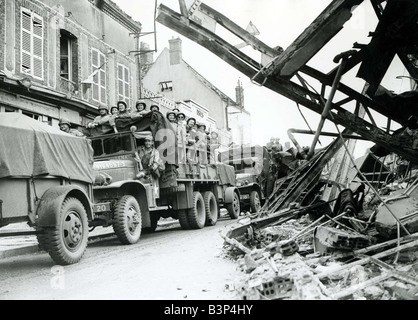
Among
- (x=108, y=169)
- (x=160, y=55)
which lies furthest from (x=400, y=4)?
(x=160, y=55)

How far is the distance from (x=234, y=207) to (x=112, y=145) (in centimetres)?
565

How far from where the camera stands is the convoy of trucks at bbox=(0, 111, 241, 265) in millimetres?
5164

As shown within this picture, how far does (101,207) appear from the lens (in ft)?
23.3

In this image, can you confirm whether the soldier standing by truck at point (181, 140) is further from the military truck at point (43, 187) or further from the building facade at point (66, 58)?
the building facade at point (66, 58)

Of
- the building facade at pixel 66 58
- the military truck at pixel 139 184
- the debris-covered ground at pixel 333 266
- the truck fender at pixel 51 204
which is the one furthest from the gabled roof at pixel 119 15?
the debris-covered ground at pixel 333 266

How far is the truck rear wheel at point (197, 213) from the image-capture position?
10406mm

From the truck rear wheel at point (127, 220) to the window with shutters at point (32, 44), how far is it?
846 centimetres

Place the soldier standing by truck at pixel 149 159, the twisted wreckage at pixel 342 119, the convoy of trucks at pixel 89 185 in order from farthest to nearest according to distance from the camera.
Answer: the soldier standing by truck at pixel 149 159 → the convoy of trucks at pixel 89 185 → the twisted wreckage at pixel 342 119

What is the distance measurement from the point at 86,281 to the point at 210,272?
4.84 feet

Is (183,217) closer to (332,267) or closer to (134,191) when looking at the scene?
(134,191)

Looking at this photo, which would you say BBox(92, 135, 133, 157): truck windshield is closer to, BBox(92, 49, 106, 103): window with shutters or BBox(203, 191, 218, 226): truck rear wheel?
BBox(203, 191, 218, 226): truck rear wheel

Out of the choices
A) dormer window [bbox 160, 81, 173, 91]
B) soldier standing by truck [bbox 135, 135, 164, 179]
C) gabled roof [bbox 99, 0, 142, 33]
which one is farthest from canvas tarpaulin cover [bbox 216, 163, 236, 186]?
dormer window [bbox 160, 81, 173, 91]

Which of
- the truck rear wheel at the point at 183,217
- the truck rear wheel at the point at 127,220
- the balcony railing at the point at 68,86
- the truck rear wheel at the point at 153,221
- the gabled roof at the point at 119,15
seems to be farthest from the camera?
the gabled roof at the point at 119,15

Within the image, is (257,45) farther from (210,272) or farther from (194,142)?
(194,142)
